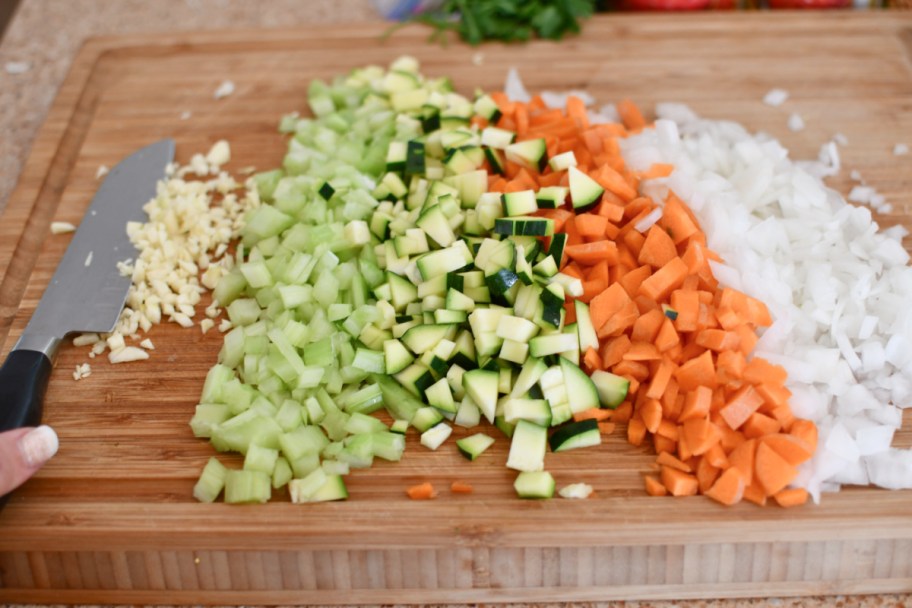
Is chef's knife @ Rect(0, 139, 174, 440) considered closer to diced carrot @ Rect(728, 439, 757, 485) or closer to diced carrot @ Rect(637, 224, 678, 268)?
diced carrot @ Rect(637, 224, 678, 268)

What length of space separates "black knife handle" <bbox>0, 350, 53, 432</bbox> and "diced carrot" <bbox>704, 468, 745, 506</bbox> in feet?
4.75

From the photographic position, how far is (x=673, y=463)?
74.7 inches

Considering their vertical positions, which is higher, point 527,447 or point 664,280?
point 664,280

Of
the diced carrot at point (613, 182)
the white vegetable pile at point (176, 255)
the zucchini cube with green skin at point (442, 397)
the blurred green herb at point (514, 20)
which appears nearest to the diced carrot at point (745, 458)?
the zucchini cube with green skin at point (442, 397)

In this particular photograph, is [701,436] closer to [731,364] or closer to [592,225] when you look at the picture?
[731,364]

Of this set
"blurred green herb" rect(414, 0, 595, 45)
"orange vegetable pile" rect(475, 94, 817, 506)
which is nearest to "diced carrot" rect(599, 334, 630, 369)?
"orange vegetable pile" rect(475, 94, 817, 506)

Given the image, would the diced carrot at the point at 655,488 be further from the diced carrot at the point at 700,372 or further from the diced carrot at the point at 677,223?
→ the diced carrot at the point at 677,223

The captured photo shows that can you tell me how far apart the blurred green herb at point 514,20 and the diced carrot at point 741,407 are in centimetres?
160

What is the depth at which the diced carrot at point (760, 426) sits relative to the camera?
1878 mm

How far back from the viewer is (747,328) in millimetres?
1985

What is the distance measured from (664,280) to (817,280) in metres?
0.38

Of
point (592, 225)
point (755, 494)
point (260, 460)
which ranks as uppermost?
point (592, 225)

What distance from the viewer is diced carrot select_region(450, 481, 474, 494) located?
6.20 feet

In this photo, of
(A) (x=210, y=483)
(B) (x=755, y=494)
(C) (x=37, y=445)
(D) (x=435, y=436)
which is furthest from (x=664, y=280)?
(C) (x=37, y=445)
